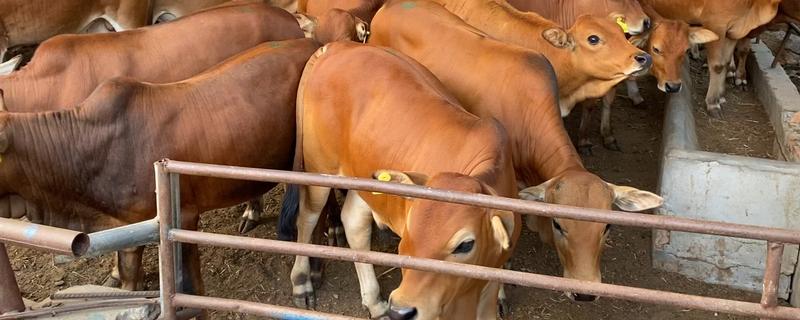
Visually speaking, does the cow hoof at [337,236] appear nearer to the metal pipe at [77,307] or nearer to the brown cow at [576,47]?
the brown cow at [576,47]

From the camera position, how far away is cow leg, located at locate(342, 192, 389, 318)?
5773 millimetres

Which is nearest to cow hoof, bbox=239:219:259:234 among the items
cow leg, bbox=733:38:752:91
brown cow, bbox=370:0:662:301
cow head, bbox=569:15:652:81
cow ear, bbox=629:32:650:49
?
brown cow, bbox=370:0:662:301

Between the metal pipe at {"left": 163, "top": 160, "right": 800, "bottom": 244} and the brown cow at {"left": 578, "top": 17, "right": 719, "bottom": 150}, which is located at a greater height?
the metal pipe at {"left": 163, "top": 160, "right": 800, "bottom": 244}

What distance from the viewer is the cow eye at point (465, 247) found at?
3.97m

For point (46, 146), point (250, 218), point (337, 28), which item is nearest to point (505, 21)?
point (337, 28)

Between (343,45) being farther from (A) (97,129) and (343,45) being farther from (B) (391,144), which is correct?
(A) (97,129)

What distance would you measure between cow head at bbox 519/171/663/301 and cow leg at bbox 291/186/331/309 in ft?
4.80

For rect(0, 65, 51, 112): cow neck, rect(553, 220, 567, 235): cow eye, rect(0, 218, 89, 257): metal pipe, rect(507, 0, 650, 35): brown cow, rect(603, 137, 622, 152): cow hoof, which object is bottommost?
rect(603, 137, 622, 152): cow hoof

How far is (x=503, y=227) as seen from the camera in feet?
13.2

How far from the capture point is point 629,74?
6.81 meters

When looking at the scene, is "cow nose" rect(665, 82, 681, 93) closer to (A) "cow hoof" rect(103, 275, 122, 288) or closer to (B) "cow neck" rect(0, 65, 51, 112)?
(A) "cow hoof" rect(103, 275, 122, 288)

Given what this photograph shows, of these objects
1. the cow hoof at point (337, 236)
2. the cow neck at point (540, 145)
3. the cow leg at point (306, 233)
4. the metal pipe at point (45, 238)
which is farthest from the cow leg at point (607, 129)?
the metal pipe at point (45, 238)

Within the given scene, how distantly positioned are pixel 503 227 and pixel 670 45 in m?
Answer: 4.50

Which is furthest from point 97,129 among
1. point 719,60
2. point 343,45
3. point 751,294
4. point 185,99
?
point 719,60
